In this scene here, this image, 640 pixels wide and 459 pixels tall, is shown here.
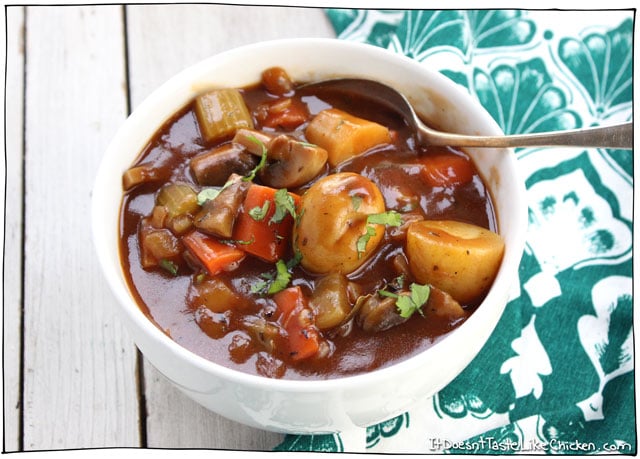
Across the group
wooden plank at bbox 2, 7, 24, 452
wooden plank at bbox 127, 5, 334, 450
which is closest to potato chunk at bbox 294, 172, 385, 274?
wooden plank at bbox 2, 7, 24, 452

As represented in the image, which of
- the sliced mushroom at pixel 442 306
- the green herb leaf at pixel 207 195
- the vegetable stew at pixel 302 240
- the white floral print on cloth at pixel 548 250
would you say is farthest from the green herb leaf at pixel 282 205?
the white floral print on cloth at pixel 548 250

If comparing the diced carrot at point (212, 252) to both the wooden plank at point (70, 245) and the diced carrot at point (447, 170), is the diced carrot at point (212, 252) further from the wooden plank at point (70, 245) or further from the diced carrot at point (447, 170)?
the diced carrot at point (447, 170)

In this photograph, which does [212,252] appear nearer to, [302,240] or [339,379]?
[302,240]

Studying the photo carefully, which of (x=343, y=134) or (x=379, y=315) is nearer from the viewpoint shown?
(x=379, y=315)

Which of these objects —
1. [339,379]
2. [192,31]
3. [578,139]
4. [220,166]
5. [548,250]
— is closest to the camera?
[339,379]

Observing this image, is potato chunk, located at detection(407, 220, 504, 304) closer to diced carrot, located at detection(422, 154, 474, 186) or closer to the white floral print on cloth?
diced carrot, located at detection(422, 154, 474, 186)

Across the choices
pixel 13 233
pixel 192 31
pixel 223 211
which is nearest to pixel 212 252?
pixel 223 211

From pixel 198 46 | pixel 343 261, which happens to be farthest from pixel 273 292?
pixel 198 46
